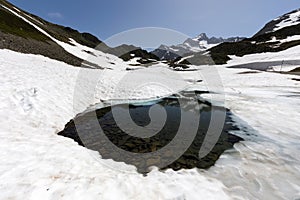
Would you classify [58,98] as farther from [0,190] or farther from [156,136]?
[0,190]

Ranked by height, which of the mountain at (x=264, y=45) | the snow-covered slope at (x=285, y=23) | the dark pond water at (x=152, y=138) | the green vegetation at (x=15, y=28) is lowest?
the dark pond water at (x=152, y=138)

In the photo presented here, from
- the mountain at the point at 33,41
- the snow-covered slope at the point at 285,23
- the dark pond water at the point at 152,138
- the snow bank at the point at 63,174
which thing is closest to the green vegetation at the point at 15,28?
the mountain at the point at 33,41

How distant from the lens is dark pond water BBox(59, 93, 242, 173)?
7016 mm

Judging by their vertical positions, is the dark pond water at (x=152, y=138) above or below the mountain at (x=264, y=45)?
below

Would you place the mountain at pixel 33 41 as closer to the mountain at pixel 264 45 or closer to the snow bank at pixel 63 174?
the snow bank at pixel 63 174

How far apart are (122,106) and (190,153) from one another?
27.9 ft

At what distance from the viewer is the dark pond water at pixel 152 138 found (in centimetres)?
702

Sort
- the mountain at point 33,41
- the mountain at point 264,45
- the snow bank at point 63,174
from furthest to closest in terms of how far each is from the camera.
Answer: the mountain at point 264,45 < the mountain at point 33,41 < the snow bank at point 63,174

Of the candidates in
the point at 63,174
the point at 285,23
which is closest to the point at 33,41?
the point at 63,174

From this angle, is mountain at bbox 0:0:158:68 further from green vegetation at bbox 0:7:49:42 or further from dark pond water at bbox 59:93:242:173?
dark pond water at bbox 59:93:242:173

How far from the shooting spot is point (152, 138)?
9.23 meters

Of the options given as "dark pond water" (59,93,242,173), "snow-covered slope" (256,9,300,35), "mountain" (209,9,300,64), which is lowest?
"dark pond water" (59,93,242,173)

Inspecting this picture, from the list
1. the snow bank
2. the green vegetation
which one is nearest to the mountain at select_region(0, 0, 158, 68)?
the green vegetation

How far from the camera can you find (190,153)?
762cm
